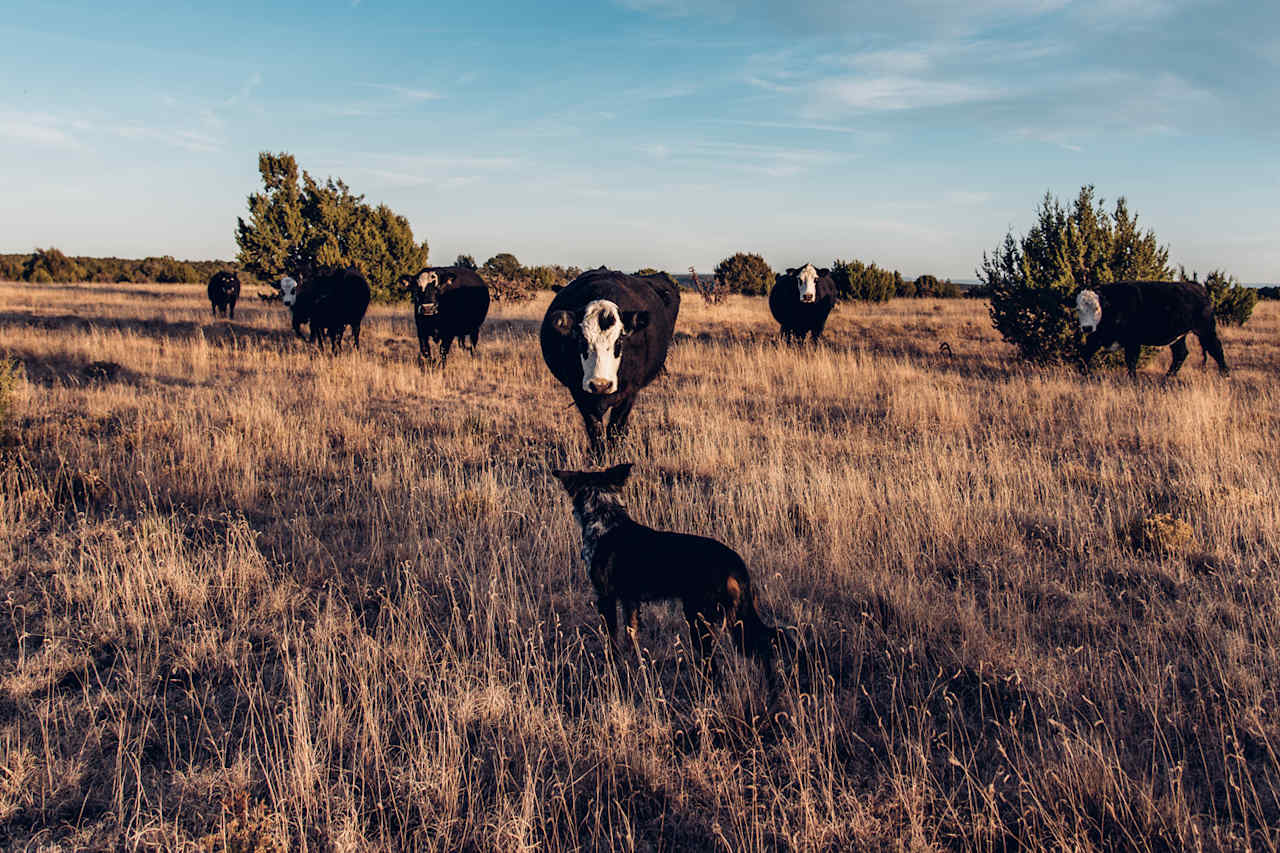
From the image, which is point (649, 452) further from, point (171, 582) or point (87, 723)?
point (87, 723)

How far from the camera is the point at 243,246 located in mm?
24234

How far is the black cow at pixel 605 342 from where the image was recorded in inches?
263

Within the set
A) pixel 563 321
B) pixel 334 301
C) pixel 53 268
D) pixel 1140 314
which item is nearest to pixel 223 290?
pixel 334 301

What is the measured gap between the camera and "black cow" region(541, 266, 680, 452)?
6684mm

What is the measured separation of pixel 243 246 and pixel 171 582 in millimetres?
23698

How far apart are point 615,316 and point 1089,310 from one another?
10101mm

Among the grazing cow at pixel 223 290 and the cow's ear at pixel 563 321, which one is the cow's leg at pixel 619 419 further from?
the grazing cow at pixel 223 290

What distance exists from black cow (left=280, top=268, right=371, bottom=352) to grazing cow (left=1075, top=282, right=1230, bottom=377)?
1425 centimetres

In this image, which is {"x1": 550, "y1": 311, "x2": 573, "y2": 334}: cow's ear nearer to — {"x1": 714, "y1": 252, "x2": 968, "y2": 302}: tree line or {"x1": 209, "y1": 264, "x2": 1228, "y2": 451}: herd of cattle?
{"x1": 209, "y1": 264, "x2": 1228, "y2": 451}: herd of cattle

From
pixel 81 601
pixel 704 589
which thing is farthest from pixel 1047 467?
pixel 81 601

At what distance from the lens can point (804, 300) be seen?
16.9 m

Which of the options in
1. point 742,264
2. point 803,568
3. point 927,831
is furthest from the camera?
point 742,264

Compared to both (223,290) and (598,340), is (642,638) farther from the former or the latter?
(223,290)

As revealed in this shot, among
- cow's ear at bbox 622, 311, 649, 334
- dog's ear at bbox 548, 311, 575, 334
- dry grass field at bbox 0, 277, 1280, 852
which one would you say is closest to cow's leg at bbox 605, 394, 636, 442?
dry grass field at bbox 0, 277, 1280, 852
